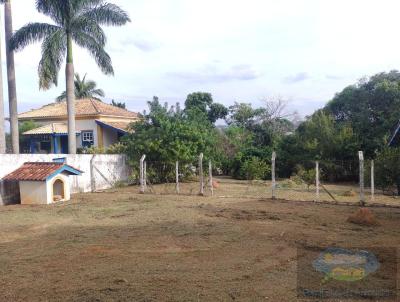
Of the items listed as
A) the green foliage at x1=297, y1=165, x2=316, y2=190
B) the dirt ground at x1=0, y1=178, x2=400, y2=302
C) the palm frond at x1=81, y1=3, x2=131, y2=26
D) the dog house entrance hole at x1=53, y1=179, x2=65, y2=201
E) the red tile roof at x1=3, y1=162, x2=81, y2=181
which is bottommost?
the green foliage at x1=297, y1=165, x2=316, y2=190

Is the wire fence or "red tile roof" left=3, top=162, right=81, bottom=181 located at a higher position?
"red tile roof" left=3, top=162, right=81, bottom=181

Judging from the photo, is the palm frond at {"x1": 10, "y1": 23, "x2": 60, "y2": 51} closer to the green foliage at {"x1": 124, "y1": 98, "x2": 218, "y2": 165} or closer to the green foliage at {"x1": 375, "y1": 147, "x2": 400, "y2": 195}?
Result: the green foliage at {"x1": 124, "y1": 98, "x2": 218, "y2": 165}

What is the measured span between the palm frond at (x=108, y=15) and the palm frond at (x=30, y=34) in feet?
7.09

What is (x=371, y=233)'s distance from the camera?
9.13m

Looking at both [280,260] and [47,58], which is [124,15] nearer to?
[47,58]

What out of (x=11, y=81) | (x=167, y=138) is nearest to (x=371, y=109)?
(x=167, y=138)

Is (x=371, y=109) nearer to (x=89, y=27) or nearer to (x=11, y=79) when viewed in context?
(x=89, y=27)

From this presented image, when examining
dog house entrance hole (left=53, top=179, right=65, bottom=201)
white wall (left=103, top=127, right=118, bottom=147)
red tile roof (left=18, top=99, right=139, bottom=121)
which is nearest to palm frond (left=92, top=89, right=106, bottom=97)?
red tile roof (left=18, top=99, right=139, bottom=121)

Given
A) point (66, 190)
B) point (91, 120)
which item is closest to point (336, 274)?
point (66, 190)

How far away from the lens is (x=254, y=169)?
90.2ft

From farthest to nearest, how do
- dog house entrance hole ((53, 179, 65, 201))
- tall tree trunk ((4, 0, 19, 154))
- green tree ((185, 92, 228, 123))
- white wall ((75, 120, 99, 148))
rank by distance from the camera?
green tree ((185, 92, 228, 123))
white wall ((75, 120, 99, 148))
tall tree trunk ((4, 0, 19, 154))
dog house entrance hole ((53, 179, 65, 201))

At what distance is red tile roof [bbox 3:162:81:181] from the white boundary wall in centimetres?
36

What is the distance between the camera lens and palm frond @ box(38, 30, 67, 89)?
22688mm

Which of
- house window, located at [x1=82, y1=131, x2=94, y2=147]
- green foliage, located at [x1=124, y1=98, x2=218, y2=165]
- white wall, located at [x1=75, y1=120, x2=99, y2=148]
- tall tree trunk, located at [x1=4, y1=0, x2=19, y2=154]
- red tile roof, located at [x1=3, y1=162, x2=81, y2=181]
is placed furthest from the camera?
house window, located at [x1=82, y1=131, x2=94, y2=147]
